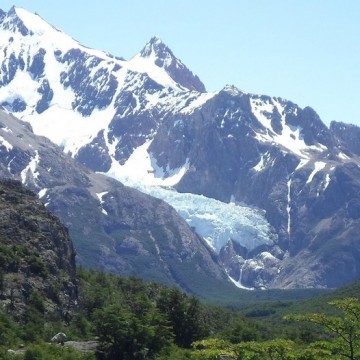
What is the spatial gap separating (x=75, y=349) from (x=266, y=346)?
55759 millimetres

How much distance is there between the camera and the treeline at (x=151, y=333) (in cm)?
5181

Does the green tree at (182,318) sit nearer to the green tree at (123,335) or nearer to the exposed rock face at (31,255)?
the exposed rock face at (31,255)

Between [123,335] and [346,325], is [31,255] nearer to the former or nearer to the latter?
[123,335]

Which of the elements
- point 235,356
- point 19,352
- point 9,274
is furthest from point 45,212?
point 235,356

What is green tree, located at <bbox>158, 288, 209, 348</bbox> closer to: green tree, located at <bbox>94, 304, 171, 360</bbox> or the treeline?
the treeline

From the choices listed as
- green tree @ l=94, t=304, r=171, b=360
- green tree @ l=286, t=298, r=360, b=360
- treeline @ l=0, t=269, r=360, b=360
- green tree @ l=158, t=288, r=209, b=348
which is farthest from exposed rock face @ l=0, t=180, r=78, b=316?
green tree @ l=286, t=298, r=360, b=360

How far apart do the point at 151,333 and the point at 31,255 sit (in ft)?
146

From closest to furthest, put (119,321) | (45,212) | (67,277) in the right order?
1. (119,321)
2. (67,277)
3. (45,212)

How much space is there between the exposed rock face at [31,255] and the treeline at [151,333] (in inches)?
108

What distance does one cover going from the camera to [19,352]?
9725cm

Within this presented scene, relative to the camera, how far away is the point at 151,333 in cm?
10506

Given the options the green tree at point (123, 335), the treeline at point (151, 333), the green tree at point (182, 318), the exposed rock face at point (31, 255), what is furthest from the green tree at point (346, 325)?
the green tree at point (182, 318)

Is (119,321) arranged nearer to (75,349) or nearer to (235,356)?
(75,349)

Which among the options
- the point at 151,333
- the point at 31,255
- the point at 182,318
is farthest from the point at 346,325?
the point at 31,255
